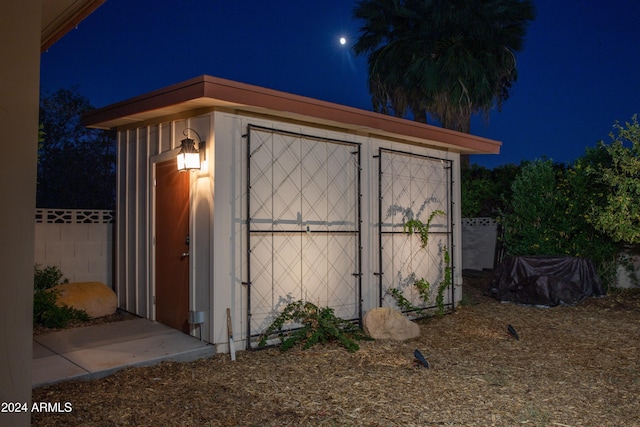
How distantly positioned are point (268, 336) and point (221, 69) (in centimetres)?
4863

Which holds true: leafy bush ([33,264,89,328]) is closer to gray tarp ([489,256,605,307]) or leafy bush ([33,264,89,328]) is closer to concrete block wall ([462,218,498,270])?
gray tarp ([489,256,605,307])

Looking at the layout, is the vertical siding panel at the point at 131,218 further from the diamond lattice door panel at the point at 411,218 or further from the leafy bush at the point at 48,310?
the diamond lattice door panel at the point at 411,218

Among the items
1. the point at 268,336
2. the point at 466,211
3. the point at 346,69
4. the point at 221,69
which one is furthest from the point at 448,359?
the point at 221,69

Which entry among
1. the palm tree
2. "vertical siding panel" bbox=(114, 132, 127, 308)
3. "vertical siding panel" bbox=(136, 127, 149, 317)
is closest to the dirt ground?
"vertical siding panel" bbox=(136, 127, 149, 317)

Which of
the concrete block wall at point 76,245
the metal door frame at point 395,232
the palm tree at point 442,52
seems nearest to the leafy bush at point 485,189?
the palm tree at point 442,52

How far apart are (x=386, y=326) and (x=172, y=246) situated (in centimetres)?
250

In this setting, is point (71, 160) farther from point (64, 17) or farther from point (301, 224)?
point (64, 17)

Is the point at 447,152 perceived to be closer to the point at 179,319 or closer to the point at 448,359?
the point at 448,359

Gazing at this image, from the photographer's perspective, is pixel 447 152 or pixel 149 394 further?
pixel 447 152

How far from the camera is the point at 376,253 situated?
6.77 meters

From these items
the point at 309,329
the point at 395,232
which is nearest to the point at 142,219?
the point at 309,329

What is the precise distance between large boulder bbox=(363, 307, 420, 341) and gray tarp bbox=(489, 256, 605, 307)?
347 centimetres

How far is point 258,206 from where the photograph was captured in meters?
5.56

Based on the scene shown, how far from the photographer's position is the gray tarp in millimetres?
8461
